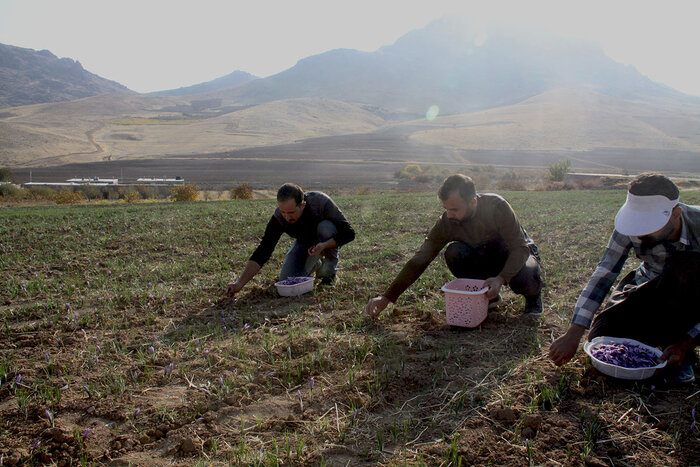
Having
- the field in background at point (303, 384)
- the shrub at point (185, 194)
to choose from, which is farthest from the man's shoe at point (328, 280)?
the shrub at point (185, 194)

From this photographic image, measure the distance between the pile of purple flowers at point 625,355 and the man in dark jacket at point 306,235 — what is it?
3061mm

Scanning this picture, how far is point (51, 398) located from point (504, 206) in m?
3.83

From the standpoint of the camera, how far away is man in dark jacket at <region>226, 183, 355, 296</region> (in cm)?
547

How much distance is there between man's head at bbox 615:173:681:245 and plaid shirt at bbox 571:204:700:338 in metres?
0.16

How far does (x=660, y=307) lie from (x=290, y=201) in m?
3.48

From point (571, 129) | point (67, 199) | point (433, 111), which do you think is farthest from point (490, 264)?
point (433, 111)

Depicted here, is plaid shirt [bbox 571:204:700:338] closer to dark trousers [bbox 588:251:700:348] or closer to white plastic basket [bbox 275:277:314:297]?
dark trousers [bbox 588:251:700:348]

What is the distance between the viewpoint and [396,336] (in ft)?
14.5

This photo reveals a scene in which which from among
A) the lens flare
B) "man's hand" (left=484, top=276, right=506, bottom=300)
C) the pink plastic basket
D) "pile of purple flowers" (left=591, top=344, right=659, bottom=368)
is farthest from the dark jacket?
the lens flare

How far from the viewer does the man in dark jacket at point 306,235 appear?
18.0ft

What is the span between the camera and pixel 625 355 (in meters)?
3.35

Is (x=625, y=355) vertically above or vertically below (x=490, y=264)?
below

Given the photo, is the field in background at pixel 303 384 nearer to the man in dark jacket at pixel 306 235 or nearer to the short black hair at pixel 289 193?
the man in dark jacket at pixel 306 235

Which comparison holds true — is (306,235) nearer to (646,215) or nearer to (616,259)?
(616,259)
